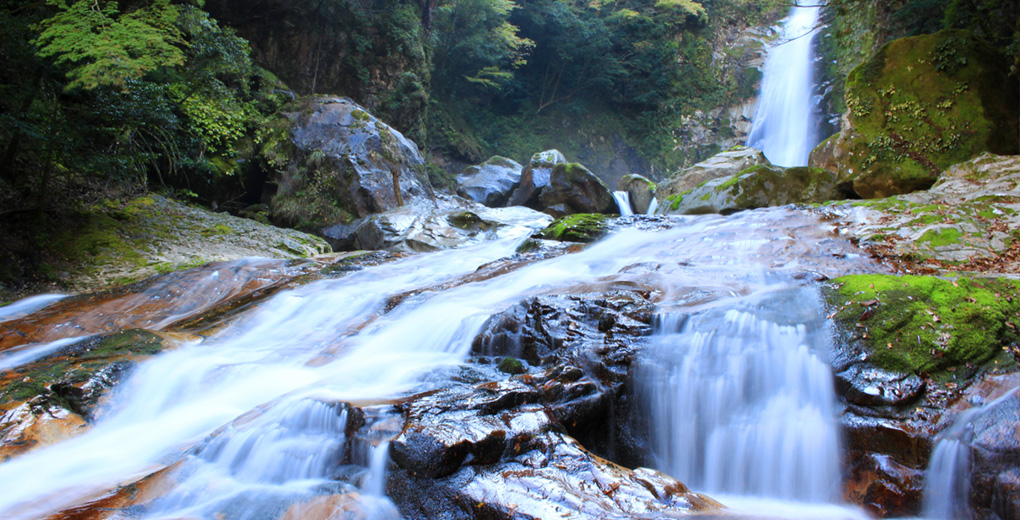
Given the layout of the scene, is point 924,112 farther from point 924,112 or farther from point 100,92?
point 100,92

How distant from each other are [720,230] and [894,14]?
757 cm

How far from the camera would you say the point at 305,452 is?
3.07m

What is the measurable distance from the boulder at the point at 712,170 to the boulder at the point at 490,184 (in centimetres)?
645

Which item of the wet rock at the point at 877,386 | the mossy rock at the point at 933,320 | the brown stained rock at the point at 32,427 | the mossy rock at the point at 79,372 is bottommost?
the brown stained rock at the point at 32,427

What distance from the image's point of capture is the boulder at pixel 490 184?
18.3 metres

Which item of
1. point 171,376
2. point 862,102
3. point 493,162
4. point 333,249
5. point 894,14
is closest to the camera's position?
point 171,376

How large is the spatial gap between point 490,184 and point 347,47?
271 inches

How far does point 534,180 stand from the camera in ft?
54.6

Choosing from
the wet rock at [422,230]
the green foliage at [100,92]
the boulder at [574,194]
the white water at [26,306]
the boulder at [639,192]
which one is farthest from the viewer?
the boulder at [574,194]

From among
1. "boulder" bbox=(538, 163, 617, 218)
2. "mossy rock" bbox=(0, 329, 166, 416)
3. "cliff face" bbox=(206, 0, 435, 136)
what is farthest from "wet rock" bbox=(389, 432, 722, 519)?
"cliff face" bbox=(206, 0, 435, 136)

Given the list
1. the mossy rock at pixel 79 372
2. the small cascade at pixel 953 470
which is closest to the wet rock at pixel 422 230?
the mossy rock at pixel 79 372

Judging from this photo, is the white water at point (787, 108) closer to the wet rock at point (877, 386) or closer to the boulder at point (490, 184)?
the boulder at point (490, 184)

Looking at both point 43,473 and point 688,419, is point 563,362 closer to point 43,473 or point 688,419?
point 688,419

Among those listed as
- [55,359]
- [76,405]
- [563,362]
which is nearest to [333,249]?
[55,359]
